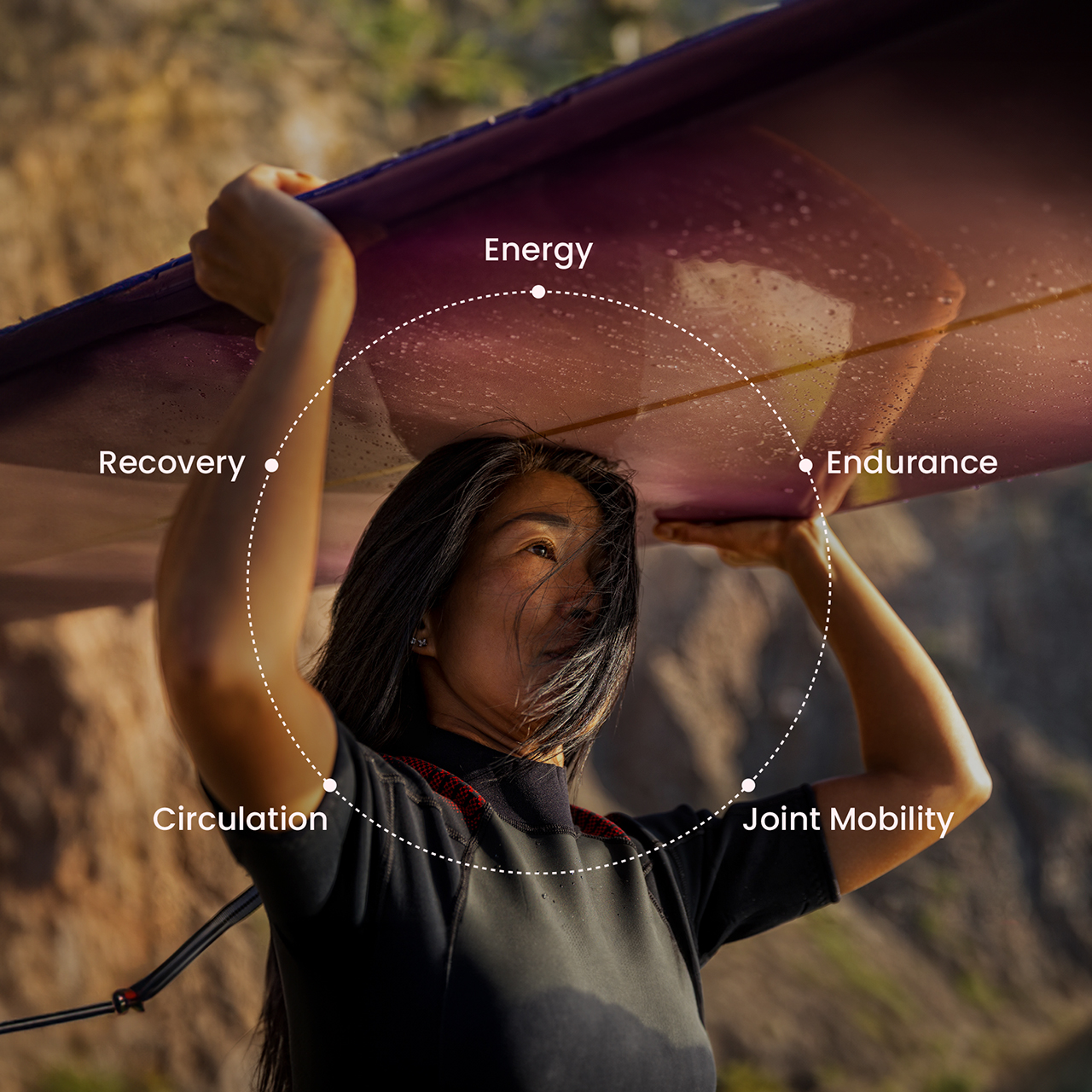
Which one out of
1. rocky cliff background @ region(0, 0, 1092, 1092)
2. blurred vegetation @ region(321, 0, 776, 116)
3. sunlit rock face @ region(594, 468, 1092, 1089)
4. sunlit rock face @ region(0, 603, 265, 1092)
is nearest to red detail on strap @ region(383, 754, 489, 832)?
rocky cliff background @ region(0, 0, 1092, 1092)

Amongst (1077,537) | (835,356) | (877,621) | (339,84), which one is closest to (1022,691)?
(1077,537)

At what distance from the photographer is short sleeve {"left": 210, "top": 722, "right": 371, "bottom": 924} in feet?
2.28

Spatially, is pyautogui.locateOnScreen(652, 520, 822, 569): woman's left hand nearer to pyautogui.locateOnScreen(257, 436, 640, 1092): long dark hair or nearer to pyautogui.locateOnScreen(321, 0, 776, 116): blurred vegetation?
pyautogui.locateOnScreen(257, 436, 640, 1092): long dark hair

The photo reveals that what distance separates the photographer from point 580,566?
3.69 ft

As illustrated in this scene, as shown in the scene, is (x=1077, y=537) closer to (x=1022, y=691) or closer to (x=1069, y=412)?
(x=1022, y=691)

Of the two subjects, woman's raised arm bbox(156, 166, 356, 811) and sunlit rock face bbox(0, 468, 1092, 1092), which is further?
sunlit rock face bbox(0, 468, 1092, 1092)

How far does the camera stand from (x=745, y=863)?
1197 millimetres

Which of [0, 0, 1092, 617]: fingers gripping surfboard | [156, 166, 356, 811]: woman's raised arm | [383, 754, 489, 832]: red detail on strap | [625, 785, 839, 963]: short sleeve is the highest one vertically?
[0, 0, 1092, 617]: fingers gripping surfboard

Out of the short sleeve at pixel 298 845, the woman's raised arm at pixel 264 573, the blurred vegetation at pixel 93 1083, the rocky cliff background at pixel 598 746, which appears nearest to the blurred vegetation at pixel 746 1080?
the rocky cliff background at pixel 598 746

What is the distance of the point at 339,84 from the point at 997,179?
17.0 feet

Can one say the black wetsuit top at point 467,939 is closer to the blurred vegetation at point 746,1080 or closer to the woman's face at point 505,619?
the woman's face at point 505,619

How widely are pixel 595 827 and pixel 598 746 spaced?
200 inches

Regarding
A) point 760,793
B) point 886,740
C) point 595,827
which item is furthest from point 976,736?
point 595,827

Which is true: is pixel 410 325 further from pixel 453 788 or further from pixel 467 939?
pixel 467 939
